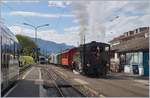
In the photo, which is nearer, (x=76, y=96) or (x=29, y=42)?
(x=76, y=96)

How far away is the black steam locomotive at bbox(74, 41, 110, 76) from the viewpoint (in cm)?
4219

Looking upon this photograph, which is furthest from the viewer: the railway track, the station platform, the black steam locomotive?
the black steam locomotive

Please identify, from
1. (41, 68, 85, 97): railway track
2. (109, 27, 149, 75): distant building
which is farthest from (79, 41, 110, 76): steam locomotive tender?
(41, 68, 85, 97): railway track

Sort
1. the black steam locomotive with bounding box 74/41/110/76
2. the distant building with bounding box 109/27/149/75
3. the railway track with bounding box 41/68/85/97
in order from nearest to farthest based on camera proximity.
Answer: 1. the railway track with bounding box 41/68/85/97
2. the black steam locomotive with bounding box 74/41/110/76
3. the distant building with bounding box 109/27/149/75

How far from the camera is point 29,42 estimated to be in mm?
169625

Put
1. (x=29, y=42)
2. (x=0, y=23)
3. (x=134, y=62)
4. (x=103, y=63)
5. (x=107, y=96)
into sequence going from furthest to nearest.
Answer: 1. (x=29, y=42)
2. (x=134, y=62)
3. (x=103, y=63)
4. (x=107, y=96)
5. (x=0, y=23)

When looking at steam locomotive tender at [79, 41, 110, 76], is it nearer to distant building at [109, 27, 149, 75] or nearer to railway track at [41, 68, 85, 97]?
distant building at [109, 27, 149, 75]

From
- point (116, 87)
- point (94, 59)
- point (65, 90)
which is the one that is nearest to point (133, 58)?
point (94, 59)

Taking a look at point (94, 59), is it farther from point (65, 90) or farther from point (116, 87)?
point (65, 90)

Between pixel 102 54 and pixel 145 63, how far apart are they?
18.7 feet

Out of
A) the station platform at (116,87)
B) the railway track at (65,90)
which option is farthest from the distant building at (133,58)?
the railway track at (65,90)

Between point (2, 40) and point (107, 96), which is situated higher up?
point (2, 40)

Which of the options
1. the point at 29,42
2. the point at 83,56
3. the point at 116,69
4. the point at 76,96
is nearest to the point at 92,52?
the point at 83,56

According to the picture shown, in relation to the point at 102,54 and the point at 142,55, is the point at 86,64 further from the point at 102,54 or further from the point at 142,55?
the point at 142,55
